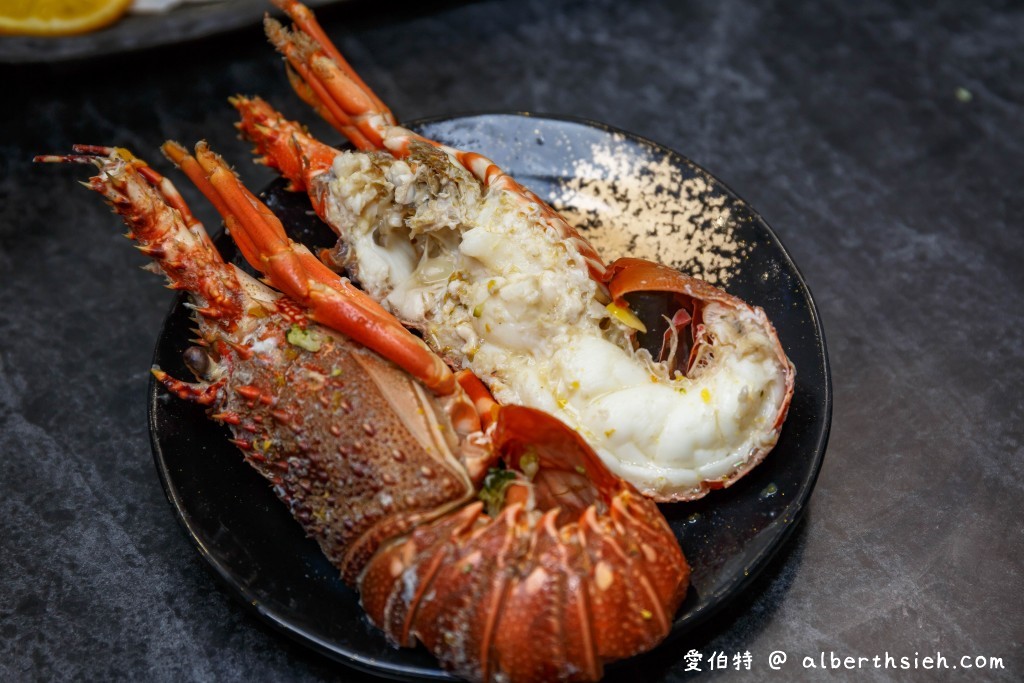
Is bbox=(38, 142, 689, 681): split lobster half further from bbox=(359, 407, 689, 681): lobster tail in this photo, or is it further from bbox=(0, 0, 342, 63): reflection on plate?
bbox=(0, 0, 342, 63): reflection on plate

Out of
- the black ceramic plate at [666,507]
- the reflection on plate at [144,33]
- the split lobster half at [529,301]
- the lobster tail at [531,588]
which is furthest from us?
the reflection on plate at [144,33]

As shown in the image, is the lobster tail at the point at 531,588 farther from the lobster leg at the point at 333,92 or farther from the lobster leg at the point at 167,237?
the lobster leg at the point at 333,92

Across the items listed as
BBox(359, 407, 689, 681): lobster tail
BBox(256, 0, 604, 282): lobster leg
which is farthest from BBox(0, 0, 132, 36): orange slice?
BBox(359, 407, 689, 681): lobster tail

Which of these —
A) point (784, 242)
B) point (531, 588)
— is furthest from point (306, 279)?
point (784, 242)

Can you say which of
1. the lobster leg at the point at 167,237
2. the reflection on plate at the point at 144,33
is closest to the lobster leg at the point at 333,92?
the lobster leg at the point at 167,237

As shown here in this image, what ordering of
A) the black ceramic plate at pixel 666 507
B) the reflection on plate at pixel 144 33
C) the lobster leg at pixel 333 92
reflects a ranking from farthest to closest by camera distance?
1. the reflection on plate at pixel 144 33
2. the lobster leg at pixel 333 92
3. the black ceramic plate at pixel 666 507

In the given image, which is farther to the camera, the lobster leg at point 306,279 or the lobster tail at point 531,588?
the lobster leg at point 306,279

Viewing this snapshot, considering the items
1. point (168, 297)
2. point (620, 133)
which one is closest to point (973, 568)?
point (620, 133)
